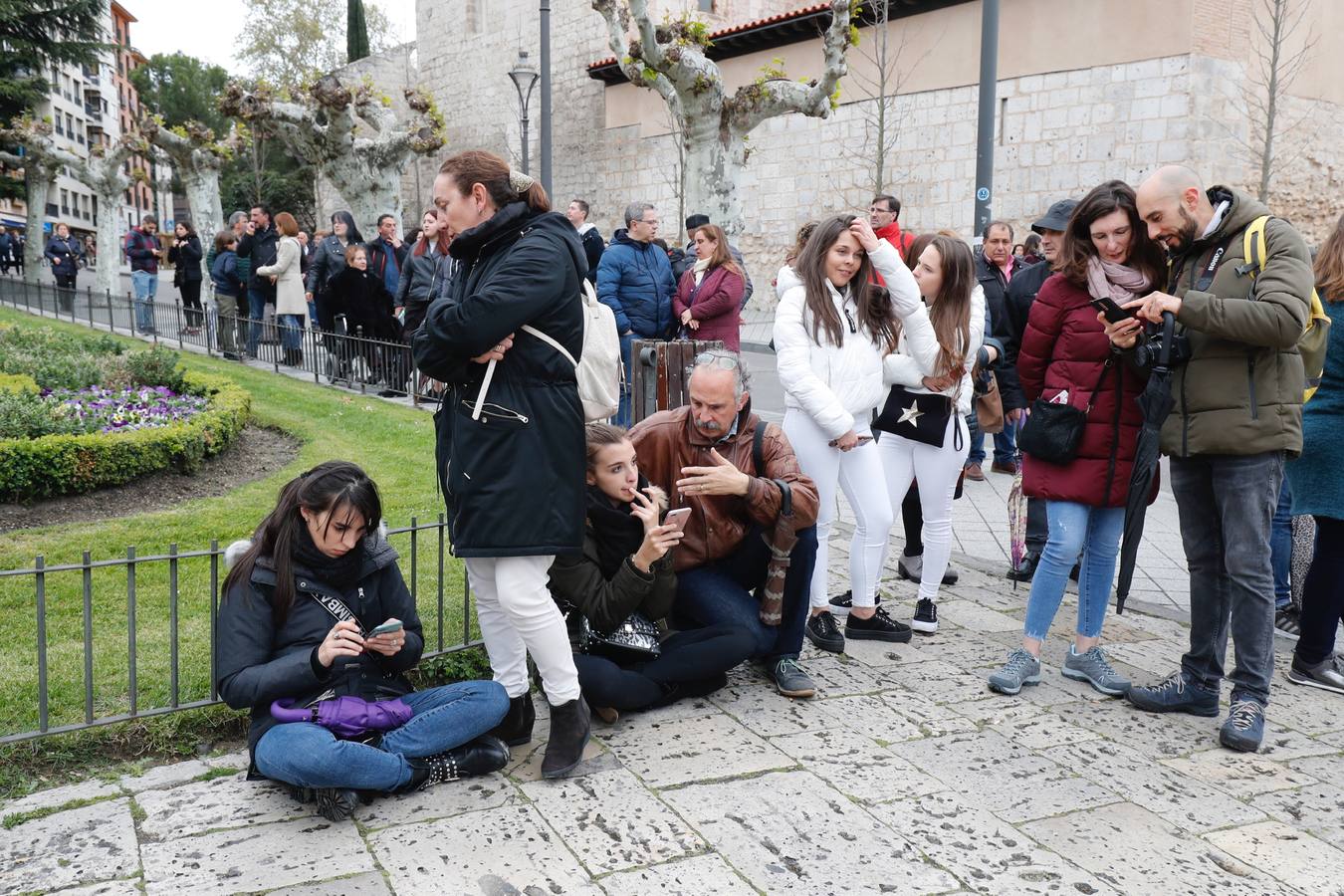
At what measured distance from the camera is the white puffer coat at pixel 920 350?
4.77 meters

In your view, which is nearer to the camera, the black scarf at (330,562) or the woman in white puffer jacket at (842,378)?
the black scarf at (330,562)

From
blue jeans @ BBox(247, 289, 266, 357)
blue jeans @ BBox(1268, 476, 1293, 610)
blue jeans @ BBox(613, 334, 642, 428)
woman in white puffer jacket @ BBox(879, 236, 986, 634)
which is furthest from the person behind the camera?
blue jeans @ BBox(247, 289, 266, 357)

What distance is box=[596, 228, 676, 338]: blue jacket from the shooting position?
28.8ft

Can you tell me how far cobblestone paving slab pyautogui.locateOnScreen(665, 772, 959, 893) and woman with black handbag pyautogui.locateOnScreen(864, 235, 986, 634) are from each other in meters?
1.82

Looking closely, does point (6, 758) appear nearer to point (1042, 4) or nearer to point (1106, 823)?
point (1106, 823)

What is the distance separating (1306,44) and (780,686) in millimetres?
18029

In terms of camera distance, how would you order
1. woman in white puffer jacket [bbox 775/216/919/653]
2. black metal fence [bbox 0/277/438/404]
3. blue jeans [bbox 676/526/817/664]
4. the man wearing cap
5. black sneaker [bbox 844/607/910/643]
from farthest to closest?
1. black metal fence [bbox 0/277/438/404]
2. the man wearing cap
3. black sneaker [bbox 844/607/910/643]
4. woman in white puffer jacket [bbox 775/216/919/653]
5. blue jeans [bbox 676/526/817/664]

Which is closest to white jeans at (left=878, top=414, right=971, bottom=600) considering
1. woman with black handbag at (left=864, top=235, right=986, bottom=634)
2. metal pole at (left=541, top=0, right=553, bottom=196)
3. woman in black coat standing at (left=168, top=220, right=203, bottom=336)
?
woman with black handbag at (left=864, top=235, right=986, bottom=634)

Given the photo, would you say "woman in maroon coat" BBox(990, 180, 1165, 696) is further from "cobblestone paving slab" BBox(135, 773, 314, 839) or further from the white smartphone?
"cobblestone paving slab" BBox(135, 773, 314, 839)

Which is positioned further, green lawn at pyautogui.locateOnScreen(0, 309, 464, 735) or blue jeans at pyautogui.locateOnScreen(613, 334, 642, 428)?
blue jeans at pyautogui.locateOnScreen(613, 334, 642, 428)

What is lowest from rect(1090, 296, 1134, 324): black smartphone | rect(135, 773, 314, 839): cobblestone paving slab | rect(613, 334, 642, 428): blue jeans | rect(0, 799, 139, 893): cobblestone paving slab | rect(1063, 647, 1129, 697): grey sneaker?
rect(0, 799, 139, 893): cobblestone paving slab

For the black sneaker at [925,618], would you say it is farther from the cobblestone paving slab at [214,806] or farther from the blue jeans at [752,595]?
the cobblestone paving slab at [214,806]

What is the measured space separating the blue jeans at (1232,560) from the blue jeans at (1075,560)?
0.30 m

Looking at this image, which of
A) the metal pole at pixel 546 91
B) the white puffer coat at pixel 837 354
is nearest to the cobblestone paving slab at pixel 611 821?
the white puffer coat at pixel 837 354
